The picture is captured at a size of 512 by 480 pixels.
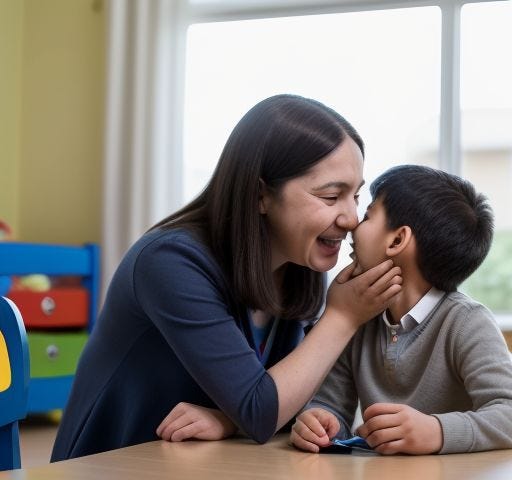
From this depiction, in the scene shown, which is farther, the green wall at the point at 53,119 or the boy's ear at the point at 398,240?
the green wall at the point at 53,119

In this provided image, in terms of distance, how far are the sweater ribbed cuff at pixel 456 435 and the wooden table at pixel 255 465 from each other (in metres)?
0.02

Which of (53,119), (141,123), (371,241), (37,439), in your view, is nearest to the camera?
(371,241)

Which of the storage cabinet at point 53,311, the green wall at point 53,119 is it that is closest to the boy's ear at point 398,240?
the storage cabinet at point 53,311

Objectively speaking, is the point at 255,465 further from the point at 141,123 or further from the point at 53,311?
the point at 141,123

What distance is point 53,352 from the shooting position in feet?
11.9

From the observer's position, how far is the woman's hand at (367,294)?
1314 millimetres

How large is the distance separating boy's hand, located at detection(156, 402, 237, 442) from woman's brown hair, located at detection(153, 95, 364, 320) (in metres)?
0.19

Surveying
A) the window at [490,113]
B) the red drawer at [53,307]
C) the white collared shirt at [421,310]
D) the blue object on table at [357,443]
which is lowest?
the red drawer at [53,307]

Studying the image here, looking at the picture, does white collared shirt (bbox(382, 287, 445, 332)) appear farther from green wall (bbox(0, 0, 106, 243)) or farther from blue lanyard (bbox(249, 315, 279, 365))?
green wall (bbox(0, 0, 106, 243))

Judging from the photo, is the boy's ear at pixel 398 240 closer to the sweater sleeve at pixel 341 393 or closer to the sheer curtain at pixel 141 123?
the sweater sleeve at pixel 341 393

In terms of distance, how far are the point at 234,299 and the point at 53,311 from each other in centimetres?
247

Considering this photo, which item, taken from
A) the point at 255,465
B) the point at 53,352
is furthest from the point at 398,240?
the point at 53,352

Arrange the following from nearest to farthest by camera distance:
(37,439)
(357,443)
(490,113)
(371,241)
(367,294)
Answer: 1. (357,443)
2. (367,294)
3. (371,241)
4. (37,439)
5. (490,113)

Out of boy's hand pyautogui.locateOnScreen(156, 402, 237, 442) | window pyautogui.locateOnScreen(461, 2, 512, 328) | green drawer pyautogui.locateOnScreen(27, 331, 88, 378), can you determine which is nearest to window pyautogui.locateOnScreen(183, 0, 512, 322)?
window pyautogui.locateOnScreen(461, 2, 512, 328)
